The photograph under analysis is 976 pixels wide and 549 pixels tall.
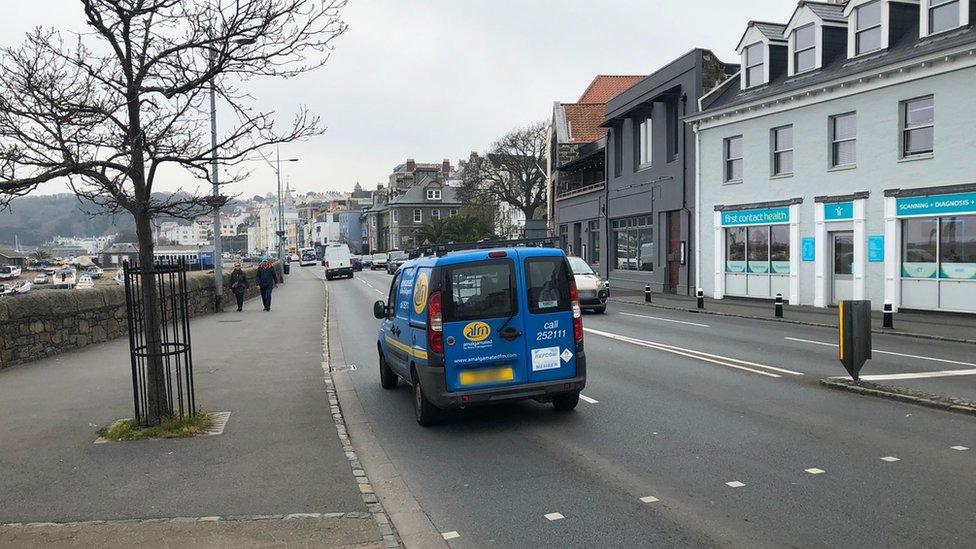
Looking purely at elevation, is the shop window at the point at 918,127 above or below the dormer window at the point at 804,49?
below

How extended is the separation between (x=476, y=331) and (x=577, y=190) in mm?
38672

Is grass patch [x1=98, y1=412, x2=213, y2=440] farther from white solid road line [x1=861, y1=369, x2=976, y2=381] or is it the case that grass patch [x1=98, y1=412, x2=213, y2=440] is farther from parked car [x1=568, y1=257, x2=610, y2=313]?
parked car [x1=568, y1=257, x2=610, y2=313]

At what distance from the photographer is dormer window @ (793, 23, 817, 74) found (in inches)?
972

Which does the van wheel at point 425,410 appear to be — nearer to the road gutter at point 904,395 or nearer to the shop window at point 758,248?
the road gutter at point 904,395

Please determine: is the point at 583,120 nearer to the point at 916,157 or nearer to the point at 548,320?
the point at 916,157

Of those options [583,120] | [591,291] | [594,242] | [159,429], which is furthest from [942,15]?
[583,120]

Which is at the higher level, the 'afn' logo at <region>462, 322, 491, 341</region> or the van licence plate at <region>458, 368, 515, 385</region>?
the 'afn' logo at <region>462, 322, 491, 341</region>

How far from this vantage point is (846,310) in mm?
9836

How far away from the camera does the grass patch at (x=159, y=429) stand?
7.75m

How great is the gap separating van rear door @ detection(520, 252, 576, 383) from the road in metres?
0.67

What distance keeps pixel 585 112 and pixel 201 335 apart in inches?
1492

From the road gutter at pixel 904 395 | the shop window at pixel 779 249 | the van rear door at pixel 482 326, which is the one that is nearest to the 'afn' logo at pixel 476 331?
the van rear door at pixel 482 326

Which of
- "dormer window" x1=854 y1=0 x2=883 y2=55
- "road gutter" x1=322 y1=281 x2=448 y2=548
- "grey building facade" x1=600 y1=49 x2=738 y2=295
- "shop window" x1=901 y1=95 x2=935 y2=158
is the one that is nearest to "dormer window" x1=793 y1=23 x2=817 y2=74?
"dormer window" x1=854 y1=0 x2=883 y2=55

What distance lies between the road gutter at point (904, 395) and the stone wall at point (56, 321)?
12.8m
